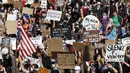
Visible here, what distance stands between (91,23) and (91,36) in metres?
1.67

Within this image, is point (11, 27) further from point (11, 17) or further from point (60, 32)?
point (60, 32)

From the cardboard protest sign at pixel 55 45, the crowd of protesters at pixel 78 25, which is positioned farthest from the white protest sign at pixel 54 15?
the cardboard protest sign at pixel 55 45

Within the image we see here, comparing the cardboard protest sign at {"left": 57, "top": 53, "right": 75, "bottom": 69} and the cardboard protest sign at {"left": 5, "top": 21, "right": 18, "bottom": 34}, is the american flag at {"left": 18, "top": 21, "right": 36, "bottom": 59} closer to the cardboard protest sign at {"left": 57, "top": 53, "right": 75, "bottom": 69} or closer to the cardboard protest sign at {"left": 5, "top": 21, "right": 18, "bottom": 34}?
the cardboard protest sign at {"left": 57, "top": 53, "right": 75, "bottom": 69}

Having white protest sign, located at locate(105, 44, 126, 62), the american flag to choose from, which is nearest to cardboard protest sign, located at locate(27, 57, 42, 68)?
the american flag

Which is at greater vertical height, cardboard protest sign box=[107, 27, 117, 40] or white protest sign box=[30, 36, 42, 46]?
cardboard protest sign box=[107, 27, 117, 40]

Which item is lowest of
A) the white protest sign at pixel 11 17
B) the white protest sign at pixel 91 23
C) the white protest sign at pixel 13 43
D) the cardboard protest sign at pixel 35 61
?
the cardboard protest sign at pixel 35 61

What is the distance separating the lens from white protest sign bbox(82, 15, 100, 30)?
21.9m

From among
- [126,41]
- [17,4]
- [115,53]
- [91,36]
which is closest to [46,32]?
[91,36]

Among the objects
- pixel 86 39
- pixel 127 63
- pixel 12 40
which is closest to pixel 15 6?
pixel 12 40

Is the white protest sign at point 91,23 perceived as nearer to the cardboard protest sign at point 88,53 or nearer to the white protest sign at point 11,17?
the cardboard protest sign at point 88,53

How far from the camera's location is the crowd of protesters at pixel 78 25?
19.2m

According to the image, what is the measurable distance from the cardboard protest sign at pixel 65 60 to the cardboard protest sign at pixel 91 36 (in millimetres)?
1867

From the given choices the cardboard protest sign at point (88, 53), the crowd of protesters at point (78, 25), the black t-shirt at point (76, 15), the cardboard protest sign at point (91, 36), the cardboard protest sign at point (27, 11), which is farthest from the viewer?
the cardboard protest sign at point (27, 11)

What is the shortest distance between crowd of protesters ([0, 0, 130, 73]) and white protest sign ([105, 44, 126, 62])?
5.7 inches
